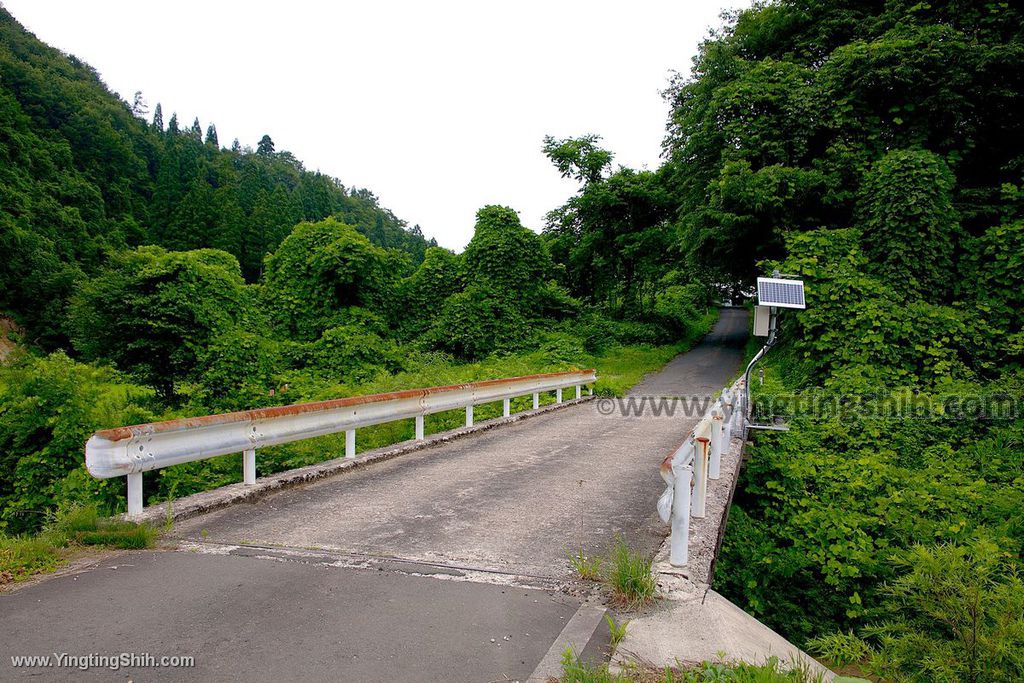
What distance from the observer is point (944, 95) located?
1548cm

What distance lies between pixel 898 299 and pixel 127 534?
1622cm

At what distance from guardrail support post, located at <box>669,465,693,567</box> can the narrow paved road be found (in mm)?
767

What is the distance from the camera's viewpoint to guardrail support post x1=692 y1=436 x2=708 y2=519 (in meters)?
4.79

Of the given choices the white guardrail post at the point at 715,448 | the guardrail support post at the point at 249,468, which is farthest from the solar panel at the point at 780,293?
the guardrail support post at the point at 249,468

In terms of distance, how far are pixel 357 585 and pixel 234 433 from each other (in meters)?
2.62

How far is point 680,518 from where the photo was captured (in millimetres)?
4145

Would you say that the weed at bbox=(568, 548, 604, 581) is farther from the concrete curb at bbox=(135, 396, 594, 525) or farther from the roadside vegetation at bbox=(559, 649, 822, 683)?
the concrete curb at bbox=(135, 396, 594, 525)

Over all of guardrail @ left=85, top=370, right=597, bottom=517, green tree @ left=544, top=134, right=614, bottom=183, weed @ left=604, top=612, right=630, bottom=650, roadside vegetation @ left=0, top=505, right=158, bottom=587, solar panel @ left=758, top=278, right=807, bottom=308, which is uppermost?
green tree @ left=544, top=134, right=614, bottom=183

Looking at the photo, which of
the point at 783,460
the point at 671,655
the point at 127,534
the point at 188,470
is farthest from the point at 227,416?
the point at 783,460

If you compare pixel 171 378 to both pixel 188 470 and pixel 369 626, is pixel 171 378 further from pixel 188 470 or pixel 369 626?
pixel 369 626

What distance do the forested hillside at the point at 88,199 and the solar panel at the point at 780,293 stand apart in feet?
85.6

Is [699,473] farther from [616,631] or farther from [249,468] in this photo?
[249,468]

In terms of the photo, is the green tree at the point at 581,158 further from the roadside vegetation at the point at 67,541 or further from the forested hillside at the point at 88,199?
the roadside vegetation at the point at 67,541

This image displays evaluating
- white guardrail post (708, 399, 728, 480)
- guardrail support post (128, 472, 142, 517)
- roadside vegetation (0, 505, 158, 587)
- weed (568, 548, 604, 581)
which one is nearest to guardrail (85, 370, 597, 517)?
guardrail support post (128, 472, 142, 517)
